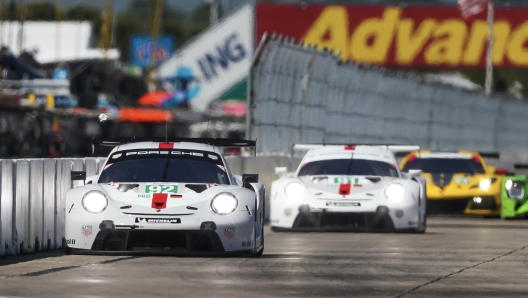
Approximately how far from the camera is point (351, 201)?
59.8 feet

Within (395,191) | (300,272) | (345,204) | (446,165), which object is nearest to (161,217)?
(300,272)

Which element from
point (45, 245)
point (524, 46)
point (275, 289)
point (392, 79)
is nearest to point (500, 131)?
point (392, 79)

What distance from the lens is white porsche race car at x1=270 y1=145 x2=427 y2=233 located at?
1822cm

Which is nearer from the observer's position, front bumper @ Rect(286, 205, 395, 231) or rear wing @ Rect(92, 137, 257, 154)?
rear wing @ Rect(92, 137, 257, 154)

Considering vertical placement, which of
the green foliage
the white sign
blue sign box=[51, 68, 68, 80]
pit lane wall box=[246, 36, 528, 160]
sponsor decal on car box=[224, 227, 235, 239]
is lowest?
sponsor decal on car box=[224, 227, 235, 239]

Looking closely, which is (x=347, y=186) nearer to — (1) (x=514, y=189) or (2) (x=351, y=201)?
(2) (x=351, y=201)

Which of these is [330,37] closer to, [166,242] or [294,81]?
[294,81]

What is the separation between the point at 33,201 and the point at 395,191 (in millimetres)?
5662

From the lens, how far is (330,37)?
219 ft

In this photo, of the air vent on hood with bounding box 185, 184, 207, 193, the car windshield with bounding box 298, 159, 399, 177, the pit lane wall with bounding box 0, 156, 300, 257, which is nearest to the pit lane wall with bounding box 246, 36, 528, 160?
the car windshield with bounding box 298, 159, 399, 177

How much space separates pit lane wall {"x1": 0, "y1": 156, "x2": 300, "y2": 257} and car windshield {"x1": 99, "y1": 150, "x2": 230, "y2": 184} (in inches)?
26.2

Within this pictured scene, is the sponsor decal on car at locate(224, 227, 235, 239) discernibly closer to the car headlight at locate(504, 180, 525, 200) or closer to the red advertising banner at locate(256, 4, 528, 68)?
the car headlight at locate(504, 180, 525, 200)

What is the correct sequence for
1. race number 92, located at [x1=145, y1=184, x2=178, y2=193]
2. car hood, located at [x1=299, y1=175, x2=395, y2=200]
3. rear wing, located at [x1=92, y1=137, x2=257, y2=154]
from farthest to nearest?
car hood, located at [x1=299, y1=175, x2=395, y2=200] → rear wing, located at [x1=92, y1=137, x2=257, y2=154] → race number 92, located at [x1=145, y1=184, x2=178, y2=193]

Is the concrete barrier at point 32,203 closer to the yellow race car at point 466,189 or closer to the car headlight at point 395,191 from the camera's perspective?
the car headlight at point 395,191
